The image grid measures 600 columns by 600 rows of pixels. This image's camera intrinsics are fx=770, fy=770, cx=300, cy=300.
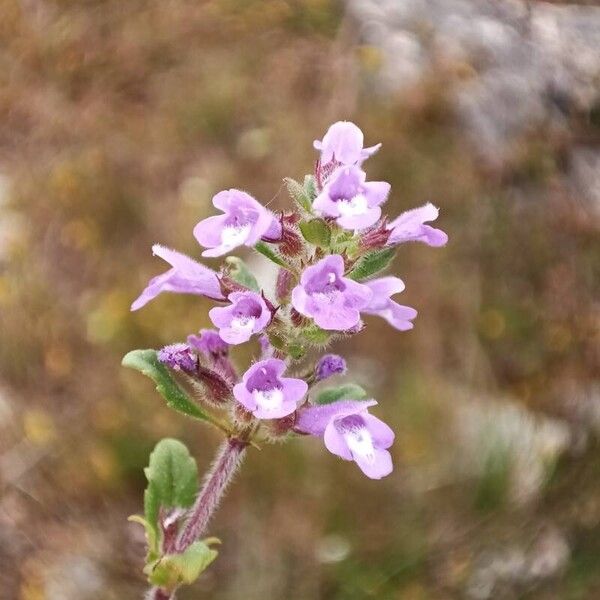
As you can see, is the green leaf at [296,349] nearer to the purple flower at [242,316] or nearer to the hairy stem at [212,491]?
the purple flower at [242,316]

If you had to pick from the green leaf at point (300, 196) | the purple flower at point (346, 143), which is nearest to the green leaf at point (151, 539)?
the green leaf at point (300, 196)

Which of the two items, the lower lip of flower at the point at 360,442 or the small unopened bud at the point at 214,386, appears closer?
the lower lip of flower at the point at 360,442

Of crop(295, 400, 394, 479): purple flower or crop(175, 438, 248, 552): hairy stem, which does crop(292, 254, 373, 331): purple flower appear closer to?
crop(295, 400, 394, 479): purple flower

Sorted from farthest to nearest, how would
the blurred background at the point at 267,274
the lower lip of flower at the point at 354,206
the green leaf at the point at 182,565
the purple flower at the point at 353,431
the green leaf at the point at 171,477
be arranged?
the blurred background at the point at 267,274 → the green leaf at the point at 171,477 → the green leaf at the point at 182,565 → the purple flower at the point at 353,431 → the lower lip of flower at the point at 354,206

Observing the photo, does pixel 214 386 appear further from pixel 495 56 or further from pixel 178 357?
pixel 495 56

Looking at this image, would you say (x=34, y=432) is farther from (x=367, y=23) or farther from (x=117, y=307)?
(x=367, y=23)

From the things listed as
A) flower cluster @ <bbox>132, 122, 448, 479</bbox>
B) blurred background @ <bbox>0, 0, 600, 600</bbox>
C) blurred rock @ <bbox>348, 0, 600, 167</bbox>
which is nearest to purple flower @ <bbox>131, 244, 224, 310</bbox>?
flower cluster @ <bbox>132, 122, 448, 479</bbox>
